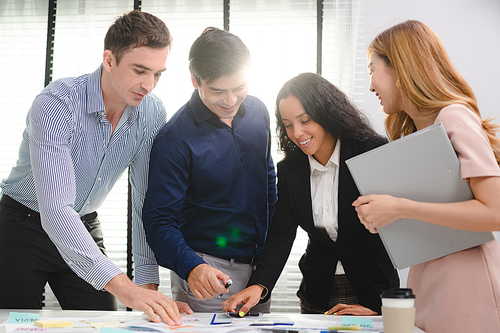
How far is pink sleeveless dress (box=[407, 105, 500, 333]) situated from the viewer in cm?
93

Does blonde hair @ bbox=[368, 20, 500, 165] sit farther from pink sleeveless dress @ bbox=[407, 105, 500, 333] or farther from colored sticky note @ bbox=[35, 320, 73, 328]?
colored sticky note @ bbox=[35, 320, 73, 328]

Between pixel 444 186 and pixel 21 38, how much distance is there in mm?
3459

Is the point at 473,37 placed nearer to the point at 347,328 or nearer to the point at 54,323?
the point at 347,328

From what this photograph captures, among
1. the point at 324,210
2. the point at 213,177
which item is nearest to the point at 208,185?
the point at 213,177

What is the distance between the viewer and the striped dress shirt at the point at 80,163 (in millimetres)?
1269

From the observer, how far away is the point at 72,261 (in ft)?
4.18

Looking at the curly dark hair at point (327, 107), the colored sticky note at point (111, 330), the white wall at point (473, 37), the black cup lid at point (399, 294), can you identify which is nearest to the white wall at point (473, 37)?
the white wall at point (473, 37)

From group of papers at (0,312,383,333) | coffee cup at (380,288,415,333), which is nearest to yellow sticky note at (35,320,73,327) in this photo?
group of papers at (0,312,383,333)

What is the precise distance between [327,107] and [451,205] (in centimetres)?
68

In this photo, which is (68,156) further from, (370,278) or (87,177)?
(370,278)

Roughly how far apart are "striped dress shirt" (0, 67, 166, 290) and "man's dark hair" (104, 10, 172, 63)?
0.16 meters

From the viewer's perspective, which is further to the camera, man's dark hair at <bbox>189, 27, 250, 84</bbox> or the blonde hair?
man's dark hair at <bbox>189, 27, 250, 84</bbox>

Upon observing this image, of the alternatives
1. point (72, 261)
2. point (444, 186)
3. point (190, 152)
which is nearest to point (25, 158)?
point (72, 261)

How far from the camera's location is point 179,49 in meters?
3.08
